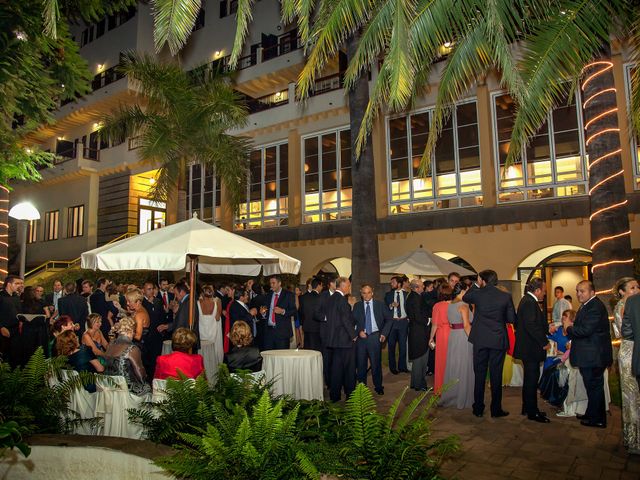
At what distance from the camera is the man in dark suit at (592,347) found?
19.8 feet

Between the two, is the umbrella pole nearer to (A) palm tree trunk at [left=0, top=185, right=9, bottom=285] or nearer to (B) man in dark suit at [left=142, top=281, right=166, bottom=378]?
(B) man in dark suit at [left=142, top=281, right=166, bottom=378]

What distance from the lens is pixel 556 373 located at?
7227 millimetres

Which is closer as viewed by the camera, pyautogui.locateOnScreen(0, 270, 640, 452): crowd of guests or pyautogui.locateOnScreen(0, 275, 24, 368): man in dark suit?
pyautogui.locateOnScreen(0, 270, 640, 452): crowd of guests

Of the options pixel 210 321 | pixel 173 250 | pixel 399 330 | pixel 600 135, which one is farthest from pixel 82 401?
pixel 600 135

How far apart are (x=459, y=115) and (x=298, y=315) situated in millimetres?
11070

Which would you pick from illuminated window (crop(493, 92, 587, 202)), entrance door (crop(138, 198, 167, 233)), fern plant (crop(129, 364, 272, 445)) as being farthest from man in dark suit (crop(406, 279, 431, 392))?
entrance door (crop(138, 198, 167, 233))

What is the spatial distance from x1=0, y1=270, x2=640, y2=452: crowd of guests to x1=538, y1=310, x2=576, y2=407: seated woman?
0.6 inches

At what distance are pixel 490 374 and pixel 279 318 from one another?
4.07 meters

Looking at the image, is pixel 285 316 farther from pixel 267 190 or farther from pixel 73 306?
pixel 267 190

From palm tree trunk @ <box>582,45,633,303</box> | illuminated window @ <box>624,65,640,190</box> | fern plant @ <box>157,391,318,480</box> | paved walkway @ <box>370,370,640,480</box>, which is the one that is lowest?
paved walkway @ <box>370,370,640,480</box>

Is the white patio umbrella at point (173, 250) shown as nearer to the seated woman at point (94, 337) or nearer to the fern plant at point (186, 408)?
the seated woman at point (94, 337)

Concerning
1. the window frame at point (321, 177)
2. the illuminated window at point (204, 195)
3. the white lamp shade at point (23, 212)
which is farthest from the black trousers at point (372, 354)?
the illuminated window at point (204, 195)

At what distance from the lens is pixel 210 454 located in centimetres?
274

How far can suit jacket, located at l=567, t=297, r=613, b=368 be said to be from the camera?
237 inches
